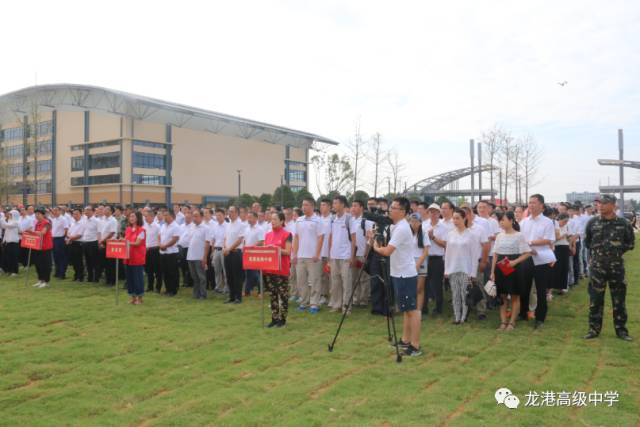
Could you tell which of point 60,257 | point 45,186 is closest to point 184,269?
point 60,257

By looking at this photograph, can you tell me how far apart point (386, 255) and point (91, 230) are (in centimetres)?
955

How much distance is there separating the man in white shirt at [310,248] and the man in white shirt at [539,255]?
3.50 metres

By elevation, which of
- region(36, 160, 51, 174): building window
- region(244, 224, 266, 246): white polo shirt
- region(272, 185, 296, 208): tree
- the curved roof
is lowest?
region(244, 224, 266, 246): white polo shirt

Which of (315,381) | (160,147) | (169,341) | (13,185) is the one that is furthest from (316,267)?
(160,147)

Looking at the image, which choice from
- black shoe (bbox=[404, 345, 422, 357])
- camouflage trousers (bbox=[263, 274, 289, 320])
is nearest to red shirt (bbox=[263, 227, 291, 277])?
camouflage trousers (bbox=[263, 274, 289, 320])

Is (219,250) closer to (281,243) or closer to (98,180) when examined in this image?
(281,243)

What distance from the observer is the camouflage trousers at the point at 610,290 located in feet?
22.4

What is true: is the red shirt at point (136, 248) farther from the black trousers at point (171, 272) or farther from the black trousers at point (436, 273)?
the black trousers at point (436, 273)

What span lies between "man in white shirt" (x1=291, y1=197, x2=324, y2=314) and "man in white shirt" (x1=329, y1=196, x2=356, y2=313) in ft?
0.80

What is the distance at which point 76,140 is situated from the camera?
202 feet

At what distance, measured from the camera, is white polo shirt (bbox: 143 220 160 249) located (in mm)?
11203

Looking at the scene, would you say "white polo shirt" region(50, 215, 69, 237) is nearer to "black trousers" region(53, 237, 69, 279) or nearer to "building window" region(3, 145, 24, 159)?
"black trousers" region(53, 237, 69, 279)

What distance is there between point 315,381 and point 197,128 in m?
66.0

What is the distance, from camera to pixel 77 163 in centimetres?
6212
